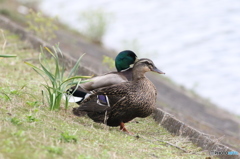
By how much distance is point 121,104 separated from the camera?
18.0ft

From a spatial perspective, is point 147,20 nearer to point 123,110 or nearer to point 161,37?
point 161,37

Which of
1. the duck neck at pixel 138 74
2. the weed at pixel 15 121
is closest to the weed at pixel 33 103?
the weed at pixel 15 121

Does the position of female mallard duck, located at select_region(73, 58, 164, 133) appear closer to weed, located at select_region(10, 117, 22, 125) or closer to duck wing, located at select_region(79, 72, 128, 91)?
duck wing, located at select_region(79, 72, 128, 91)

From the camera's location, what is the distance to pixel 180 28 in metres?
24.8

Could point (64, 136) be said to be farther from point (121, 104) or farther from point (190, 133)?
point (190, 133)

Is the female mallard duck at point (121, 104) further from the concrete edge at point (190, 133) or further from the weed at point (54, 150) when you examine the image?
the weed at point (54, 150)

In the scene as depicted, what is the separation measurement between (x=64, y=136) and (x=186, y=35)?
66.4 ft

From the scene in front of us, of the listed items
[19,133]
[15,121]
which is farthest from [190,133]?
[19,133]

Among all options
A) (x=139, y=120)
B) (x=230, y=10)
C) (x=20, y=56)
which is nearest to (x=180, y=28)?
(x=230, y=10)

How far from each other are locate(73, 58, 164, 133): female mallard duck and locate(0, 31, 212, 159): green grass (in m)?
0.12

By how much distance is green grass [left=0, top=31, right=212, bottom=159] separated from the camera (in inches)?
150

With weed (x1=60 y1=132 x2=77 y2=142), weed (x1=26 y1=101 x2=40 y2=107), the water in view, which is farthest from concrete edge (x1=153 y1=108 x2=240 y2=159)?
the water

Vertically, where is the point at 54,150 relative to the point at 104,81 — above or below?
below

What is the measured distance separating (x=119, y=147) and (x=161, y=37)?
19.5 m
